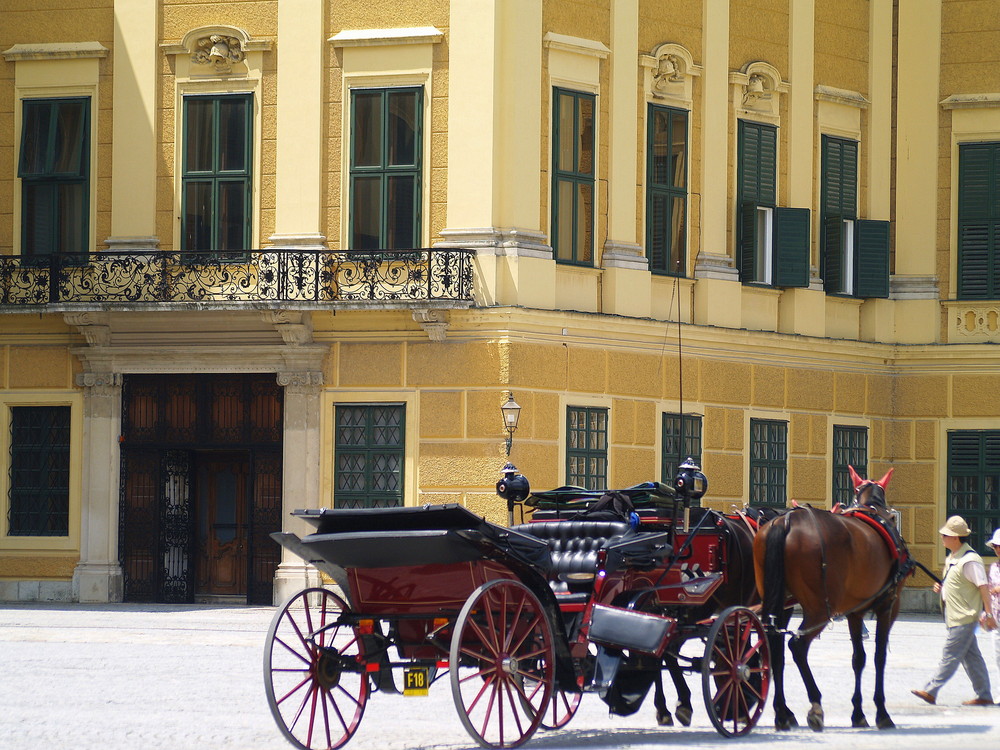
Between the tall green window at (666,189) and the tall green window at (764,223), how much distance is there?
110 centimetres

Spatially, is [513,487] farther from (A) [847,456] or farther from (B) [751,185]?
(A) [847,456]

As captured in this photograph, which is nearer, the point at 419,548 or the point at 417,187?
the point at 419,548

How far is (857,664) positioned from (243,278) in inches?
496

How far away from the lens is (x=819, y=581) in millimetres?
12539

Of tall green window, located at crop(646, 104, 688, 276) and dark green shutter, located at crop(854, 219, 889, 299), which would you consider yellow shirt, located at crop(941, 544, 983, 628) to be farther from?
dark green shutter, located at crop(854, 219, 889, 299)

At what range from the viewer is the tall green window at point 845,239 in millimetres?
26391

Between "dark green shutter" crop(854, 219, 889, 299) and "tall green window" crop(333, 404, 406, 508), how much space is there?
8.10 meters

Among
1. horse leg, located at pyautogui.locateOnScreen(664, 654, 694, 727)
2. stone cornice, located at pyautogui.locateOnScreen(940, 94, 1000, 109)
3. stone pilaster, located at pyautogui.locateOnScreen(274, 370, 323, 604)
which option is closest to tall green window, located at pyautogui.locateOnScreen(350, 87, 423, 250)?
stone pilaster, located at pyautogui.locateOnScreen(274, 370, 323, 604)

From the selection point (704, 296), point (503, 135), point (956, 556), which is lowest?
point (956, 556)

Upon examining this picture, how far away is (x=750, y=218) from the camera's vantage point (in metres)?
25.3

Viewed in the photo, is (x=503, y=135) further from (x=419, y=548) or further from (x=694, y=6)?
(x=419, y=548)

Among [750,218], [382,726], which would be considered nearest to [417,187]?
[750,218]

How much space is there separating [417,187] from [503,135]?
1.40 metres

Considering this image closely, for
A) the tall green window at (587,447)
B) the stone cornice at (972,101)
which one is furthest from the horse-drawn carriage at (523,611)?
the stone cornice at (972,101)
